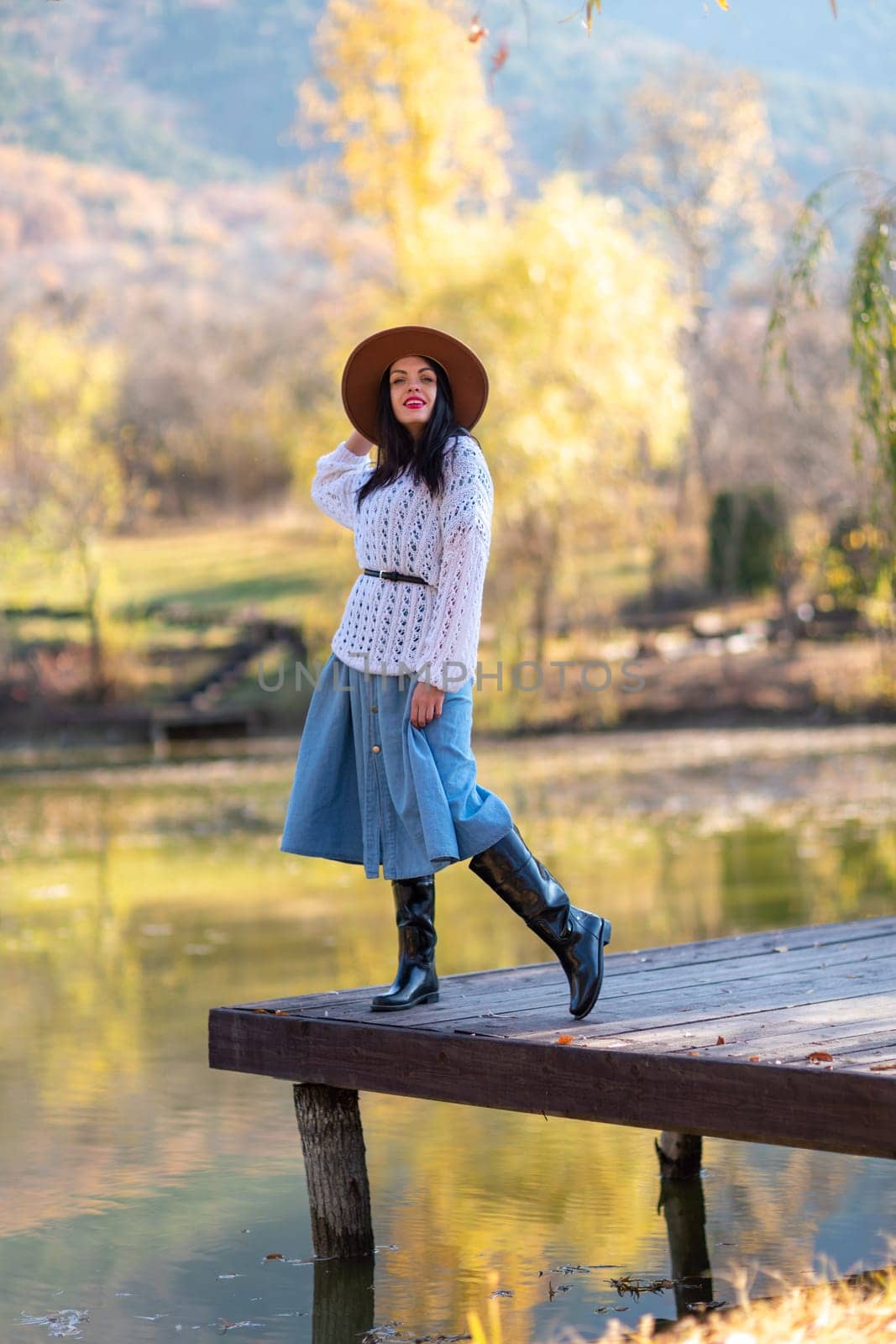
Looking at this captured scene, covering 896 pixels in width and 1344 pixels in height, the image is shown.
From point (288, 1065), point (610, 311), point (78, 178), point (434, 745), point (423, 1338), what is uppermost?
point (78, 178)

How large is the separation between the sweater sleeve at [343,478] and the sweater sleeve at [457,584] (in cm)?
36

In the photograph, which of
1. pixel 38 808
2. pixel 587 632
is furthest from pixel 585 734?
pixel 38 808

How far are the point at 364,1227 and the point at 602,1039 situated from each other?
3.53 ft

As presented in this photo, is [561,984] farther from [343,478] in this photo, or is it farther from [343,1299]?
[343,478]

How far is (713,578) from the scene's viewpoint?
25.3 metres

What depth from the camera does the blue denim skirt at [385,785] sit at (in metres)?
4.45

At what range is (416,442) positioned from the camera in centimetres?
466

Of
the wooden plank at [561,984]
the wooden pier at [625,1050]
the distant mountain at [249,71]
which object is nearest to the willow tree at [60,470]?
the wooden plank at [561,984]

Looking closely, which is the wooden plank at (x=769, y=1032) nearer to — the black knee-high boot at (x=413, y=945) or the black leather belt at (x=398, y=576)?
the black knee-high boot at (x=413, y=945)

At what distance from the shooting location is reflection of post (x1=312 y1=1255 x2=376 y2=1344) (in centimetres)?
446

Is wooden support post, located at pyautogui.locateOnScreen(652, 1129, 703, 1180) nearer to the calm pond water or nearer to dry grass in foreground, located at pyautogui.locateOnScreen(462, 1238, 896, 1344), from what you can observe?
the calm pond water

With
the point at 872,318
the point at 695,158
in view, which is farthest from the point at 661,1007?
the point at 695,158

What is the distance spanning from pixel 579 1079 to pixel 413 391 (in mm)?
1653

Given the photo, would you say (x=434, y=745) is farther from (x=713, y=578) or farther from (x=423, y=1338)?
(x=713, y=578)
